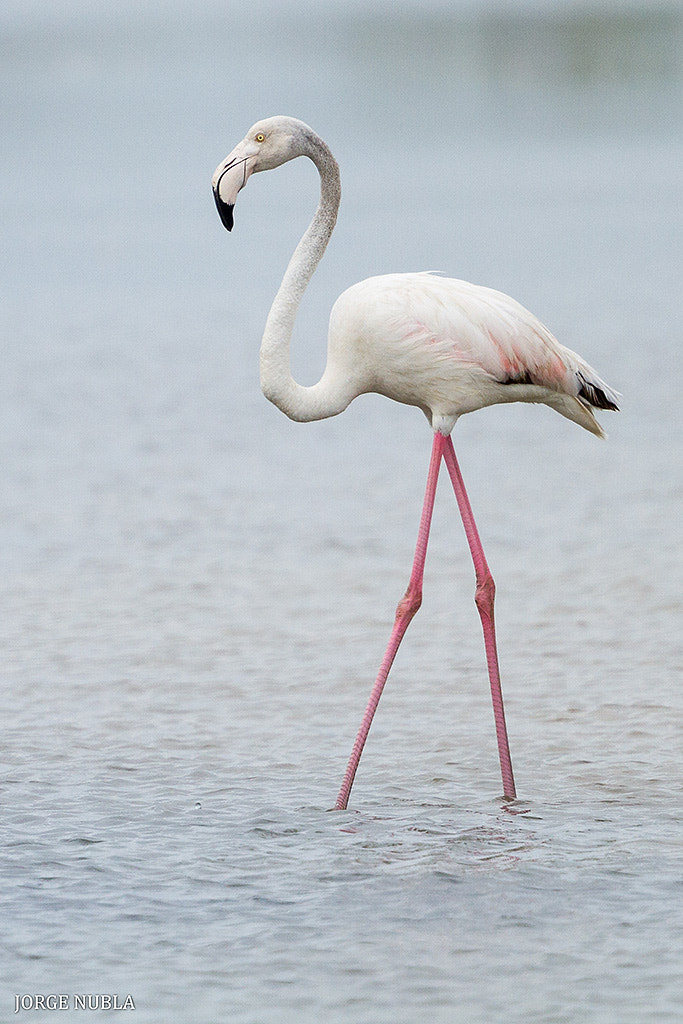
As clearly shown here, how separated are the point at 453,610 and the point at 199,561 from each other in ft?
5.74

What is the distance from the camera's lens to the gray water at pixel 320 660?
203 inches

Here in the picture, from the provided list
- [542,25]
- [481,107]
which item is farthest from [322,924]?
[542,25]

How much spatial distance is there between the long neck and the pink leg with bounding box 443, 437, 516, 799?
534mm

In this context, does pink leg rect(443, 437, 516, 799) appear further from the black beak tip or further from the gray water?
the black beak tip

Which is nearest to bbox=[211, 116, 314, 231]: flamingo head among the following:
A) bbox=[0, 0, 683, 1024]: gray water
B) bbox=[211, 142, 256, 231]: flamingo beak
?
bbox=[211, 142, 256, 231]: flamingo beak

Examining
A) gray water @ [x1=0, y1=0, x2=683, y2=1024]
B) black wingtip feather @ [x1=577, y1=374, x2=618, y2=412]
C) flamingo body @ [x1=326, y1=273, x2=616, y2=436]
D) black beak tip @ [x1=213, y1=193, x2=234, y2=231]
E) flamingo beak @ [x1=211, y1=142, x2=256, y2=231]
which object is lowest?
gray water @ [x1=0, y1=0, x2=683, y2=1024]

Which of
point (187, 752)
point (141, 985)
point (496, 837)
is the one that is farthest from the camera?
point (187, 752)

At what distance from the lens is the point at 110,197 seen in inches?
1089

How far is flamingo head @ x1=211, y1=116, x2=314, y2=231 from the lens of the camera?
20.1 feet

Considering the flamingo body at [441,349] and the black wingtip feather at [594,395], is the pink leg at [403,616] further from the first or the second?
the black wingtip feather at [594,395]

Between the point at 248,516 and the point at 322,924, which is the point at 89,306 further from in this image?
the point at 322,924

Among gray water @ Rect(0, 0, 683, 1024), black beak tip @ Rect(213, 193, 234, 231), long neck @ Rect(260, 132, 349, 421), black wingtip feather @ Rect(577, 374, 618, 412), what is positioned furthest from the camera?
black wingtip feather @ Rect(577, 374, 618, 412)

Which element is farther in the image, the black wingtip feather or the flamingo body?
the black wingtip feather

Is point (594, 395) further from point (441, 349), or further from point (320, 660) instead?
point (320, 660)
